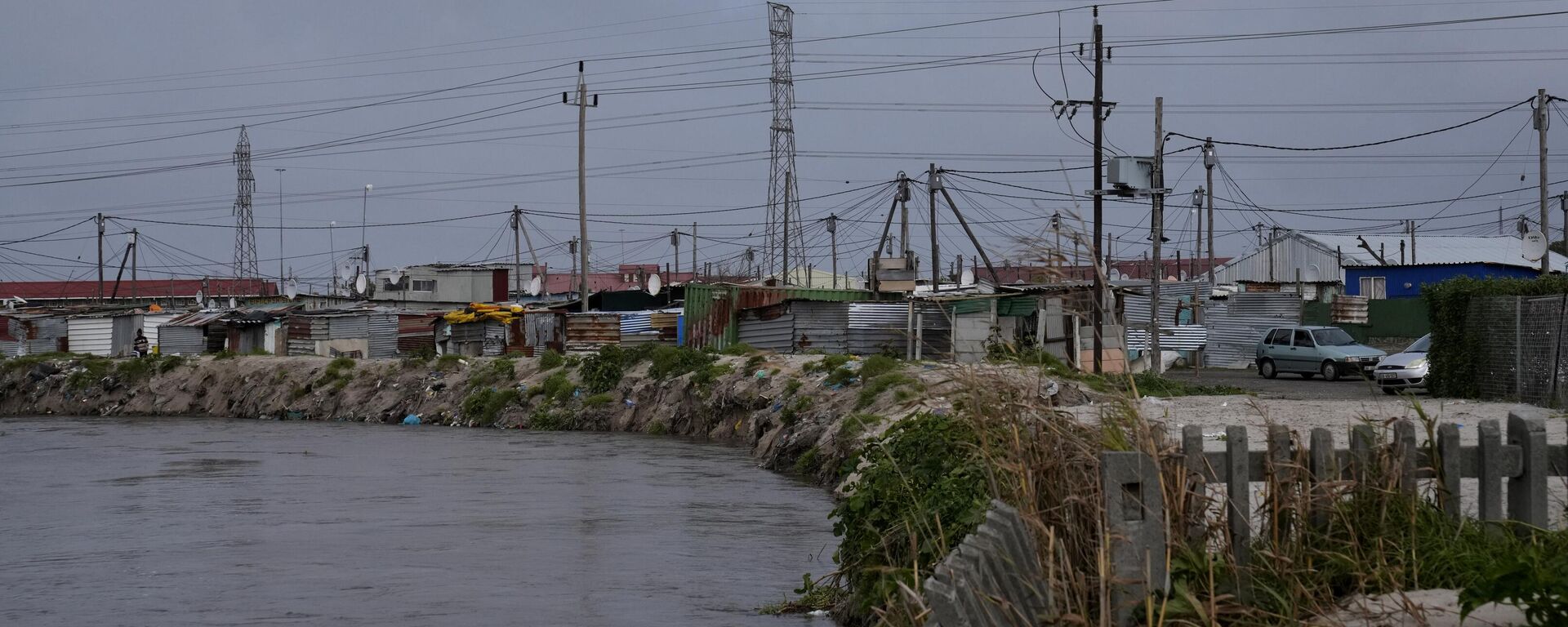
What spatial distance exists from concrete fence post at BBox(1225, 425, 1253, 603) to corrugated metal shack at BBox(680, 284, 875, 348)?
31935 mm

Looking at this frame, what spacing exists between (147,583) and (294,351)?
43689 mm

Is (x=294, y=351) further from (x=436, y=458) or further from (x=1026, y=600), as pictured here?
(x=1026, y=600)

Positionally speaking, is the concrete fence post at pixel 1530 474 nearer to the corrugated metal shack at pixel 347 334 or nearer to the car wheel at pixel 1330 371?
the car wheel at pixel 1330 371

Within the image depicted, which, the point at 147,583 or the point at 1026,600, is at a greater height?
the point at 1026,600

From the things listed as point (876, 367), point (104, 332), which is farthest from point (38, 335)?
point (876, 367)

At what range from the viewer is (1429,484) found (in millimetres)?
6117

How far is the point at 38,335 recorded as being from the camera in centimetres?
6419

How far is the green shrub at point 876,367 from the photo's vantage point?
25.1m

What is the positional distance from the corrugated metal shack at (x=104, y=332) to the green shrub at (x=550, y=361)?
3126 cm

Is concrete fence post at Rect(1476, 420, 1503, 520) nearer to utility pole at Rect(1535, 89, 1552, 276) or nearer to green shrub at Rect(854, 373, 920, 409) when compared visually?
green shrub at Rect(854, 373, 920, 409)

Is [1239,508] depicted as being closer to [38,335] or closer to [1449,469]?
[1449,469]

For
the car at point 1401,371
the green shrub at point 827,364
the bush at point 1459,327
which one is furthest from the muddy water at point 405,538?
the car at point 1401,371

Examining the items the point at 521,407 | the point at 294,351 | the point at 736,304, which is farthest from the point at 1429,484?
the point at 294,351

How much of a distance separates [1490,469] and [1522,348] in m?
17.1
